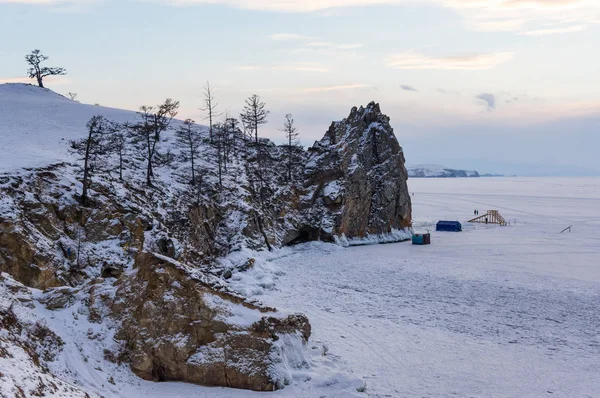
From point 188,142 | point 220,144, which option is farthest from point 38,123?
point 220,144

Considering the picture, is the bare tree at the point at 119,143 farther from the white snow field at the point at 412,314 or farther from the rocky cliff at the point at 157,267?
the white snow field at the point at 412,314

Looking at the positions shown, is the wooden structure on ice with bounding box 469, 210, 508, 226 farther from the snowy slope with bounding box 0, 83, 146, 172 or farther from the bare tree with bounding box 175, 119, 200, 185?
the snowy slope with bounding box 0, 83, 146, 172

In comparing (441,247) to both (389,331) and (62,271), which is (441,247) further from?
(62,271)

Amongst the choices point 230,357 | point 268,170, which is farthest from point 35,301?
point 268,170

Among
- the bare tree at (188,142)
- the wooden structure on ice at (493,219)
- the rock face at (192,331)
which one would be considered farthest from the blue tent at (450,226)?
the rock face at (192,331)

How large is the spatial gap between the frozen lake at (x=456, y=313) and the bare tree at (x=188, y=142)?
1518cm

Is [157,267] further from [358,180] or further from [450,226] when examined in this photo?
[450,226]

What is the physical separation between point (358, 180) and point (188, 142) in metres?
21.6

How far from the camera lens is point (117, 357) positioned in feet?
51.3

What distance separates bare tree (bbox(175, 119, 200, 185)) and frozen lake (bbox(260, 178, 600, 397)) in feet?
49.8

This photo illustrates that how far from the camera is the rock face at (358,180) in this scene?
51916mm

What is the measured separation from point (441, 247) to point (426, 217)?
1346 inches

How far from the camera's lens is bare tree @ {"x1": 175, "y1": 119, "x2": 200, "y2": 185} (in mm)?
46844

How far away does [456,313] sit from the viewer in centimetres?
2558
